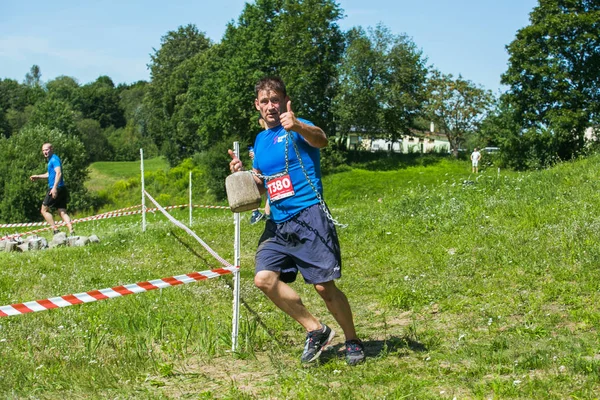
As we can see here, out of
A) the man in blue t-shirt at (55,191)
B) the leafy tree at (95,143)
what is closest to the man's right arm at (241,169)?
the man in blue t-shirt at (55,191)

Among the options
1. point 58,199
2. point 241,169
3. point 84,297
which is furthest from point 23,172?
point 241,169

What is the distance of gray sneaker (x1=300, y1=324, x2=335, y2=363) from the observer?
16.4 ft

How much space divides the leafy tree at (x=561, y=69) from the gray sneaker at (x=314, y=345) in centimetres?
4014

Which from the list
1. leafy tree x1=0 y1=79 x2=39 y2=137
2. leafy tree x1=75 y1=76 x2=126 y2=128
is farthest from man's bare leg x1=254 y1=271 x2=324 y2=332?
leafy tree x1=75 y1=76 x2=126 y2=128

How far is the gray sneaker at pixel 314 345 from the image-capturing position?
16.4 ft

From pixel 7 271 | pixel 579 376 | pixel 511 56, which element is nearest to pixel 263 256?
pixel 579 376

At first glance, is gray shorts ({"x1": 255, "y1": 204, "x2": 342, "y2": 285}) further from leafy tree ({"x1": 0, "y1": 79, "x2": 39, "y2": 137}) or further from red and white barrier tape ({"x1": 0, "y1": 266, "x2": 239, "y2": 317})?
leafy tree ({"x1": 0, "y1": 79, "x2": 39, "y2": 137})

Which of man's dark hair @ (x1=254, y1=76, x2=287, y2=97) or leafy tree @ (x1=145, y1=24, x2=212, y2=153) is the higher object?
leafy tree @ (x1=145, y1=24, x2=212, y2=153)

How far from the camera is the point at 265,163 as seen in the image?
516 centimetres

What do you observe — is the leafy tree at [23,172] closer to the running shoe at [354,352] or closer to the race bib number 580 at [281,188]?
the race bib number 580 at [281,188]

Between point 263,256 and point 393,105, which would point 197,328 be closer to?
point 263,256

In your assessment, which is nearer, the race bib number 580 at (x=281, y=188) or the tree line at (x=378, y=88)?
the race bib number 580 at (x=281, y=188)

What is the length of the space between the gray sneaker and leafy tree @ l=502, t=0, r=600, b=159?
40136 millimetres

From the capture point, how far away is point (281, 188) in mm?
5070
